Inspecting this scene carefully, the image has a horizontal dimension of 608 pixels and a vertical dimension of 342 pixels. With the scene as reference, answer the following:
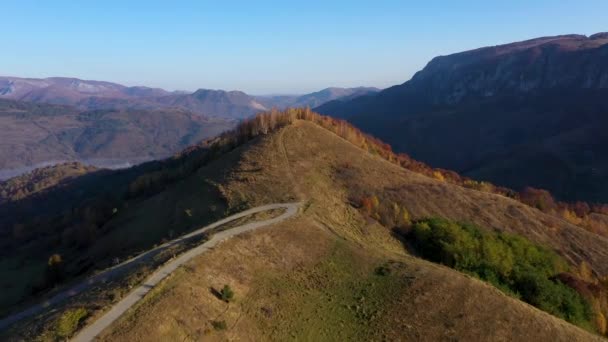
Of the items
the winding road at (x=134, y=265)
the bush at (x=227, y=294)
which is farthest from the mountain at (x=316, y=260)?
the winding road at (x=134, y=265)

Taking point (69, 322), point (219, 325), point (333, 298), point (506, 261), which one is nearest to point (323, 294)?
point (333, 298)

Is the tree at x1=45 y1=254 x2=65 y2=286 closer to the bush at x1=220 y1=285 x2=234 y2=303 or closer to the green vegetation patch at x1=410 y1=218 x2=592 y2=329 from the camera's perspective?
the bush at x1=220 y1=285 x2=234 y2=303

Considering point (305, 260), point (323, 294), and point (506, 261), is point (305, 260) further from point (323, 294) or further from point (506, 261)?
point (506, 261)

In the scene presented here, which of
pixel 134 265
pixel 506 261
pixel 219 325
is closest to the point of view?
pixel 219 325

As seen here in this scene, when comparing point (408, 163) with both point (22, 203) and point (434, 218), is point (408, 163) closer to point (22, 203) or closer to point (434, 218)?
point (434, 218)

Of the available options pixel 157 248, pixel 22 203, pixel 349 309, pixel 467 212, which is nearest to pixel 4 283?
pixel 157 248
